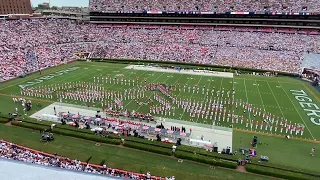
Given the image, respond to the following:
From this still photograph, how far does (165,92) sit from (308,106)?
16891 mm

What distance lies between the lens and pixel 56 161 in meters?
15.9

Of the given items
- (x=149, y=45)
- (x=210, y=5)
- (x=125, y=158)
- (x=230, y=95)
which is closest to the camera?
(x=125, y=158)

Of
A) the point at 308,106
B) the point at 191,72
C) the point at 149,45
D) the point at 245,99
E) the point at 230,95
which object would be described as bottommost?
the point at 308,106

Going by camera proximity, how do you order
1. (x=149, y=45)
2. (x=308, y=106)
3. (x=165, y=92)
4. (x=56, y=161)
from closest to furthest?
1. (x=56, y=161)
2. (x=308, y=106)
3. (x=165, y=92)
4. (x=149, y=45)

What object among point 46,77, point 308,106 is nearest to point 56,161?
point 46,77

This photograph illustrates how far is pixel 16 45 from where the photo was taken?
4856 centimetres

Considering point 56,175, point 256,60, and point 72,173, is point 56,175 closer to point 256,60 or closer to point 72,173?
point 72,173

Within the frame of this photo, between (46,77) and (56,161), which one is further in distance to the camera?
(46,77)

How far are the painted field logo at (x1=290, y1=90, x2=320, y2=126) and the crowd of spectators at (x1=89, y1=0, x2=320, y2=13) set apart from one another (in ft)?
113

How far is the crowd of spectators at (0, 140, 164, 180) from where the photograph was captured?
15.1 m

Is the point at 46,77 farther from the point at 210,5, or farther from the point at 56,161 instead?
the point at 210,5

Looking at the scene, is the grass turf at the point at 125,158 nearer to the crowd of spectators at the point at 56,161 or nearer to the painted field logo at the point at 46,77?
the crowd of spectators at the point at 56,161

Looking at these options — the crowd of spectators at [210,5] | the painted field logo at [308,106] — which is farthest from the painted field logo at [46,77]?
the crowd of spectators at [210,5]

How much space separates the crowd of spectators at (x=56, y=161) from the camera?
49.6 ft
